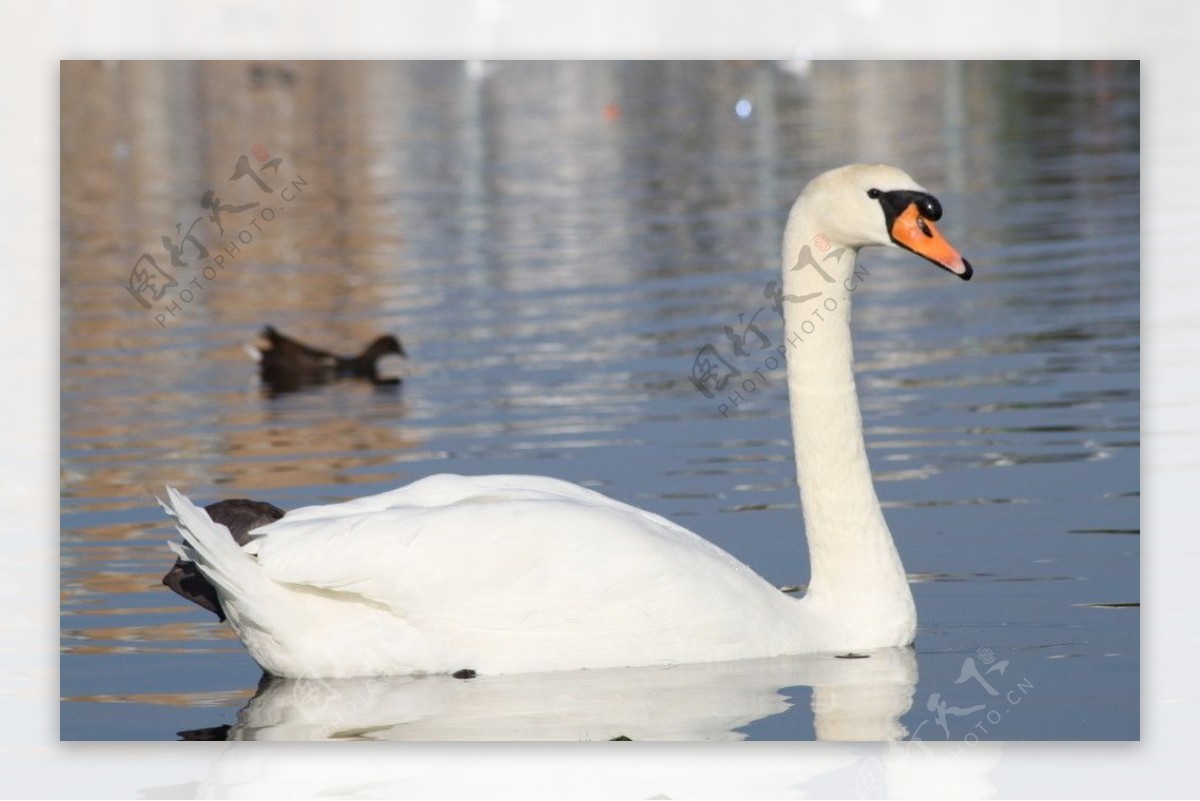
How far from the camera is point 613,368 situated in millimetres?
11617

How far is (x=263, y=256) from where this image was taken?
52.6ft

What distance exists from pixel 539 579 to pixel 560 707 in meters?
0.37

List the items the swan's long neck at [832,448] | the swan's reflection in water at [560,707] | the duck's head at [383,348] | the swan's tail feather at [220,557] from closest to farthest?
1. the swan's tail feather at [220,557]
2. the swan's reflection in water at [560,707]
3. the swan's long neck at [832,448]
4. the duck's head at [383,348]

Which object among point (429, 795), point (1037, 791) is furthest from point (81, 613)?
point (1037, 791)

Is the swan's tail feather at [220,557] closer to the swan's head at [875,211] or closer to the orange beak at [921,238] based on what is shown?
the swan's head at [875,211]

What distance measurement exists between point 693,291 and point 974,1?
5873 mm

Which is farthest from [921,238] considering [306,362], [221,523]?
[306,362]

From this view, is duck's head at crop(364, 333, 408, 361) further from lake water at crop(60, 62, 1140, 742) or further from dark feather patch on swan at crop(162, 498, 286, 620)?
dark feather patch on swan at crop(162, 498, 286, 620)

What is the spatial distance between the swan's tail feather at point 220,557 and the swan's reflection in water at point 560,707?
41 centimetres

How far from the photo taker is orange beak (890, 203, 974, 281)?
739 cm

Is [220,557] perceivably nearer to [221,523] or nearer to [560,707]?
[221,523]

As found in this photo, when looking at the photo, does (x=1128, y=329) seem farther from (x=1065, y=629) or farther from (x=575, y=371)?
(x=1065, y=629)

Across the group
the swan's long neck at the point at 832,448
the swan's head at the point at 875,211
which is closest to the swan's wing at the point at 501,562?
the swan's long neck at the point at 832,448

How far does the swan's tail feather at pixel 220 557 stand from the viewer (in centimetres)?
689
